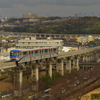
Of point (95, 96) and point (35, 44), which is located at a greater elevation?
point (35, 44)

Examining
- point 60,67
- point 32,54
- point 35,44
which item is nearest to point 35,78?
point 32,54

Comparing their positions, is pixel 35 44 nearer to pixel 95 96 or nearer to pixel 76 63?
pixel 76 63

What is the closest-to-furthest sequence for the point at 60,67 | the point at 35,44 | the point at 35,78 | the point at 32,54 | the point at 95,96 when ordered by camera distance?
the point at 95,96
the point at 32,54
the point at 35,78
the point at 60,67
the point at 35,44

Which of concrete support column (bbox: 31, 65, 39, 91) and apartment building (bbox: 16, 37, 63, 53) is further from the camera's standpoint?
apartment building (bbox: 16, 37, 63, 53)

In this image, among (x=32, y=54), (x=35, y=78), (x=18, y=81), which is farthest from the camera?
(x=35, y=78)

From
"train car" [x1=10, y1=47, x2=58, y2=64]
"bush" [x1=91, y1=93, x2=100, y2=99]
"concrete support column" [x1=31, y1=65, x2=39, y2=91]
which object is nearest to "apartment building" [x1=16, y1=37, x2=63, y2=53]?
"train car" [x1=10, y1=47, x2=58, y2=64]

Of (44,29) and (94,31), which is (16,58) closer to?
(94,31)

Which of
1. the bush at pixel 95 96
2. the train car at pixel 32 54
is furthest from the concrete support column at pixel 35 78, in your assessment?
the bush at pixel 95 96

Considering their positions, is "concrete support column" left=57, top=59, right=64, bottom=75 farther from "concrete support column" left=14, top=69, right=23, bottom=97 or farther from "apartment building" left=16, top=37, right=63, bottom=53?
"apartment building" left=16, top=37, right=63, bottom=53

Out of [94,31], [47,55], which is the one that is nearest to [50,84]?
[47,55]
